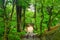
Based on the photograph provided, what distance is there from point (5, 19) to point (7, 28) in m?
0.64

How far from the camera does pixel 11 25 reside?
14.2 meters

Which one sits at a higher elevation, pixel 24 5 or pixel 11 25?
pixel 24 5

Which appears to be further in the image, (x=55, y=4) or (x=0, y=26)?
(x=55, y=4)

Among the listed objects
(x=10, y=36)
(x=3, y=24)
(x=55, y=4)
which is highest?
(x=55, y=4)

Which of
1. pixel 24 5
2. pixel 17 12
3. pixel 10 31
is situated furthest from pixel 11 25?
pixel 17 12

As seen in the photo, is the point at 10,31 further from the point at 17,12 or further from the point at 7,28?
the point at 17,12

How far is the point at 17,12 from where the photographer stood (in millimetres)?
17109

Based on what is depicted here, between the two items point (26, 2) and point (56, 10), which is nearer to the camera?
point (26, 2)

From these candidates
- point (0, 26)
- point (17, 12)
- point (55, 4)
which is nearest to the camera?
point (0, 26)

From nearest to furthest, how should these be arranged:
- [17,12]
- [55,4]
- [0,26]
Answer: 1. [0,26]
2. [55,4]
3. [17,12]

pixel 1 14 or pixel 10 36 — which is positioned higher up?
pixel 1 14

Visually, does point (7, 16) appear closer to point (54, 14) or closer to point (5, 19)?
point (5, 19)

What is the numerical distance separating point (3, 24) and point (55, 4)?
13.6ft

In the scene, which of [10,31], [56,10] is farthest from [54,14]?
[10,31]
